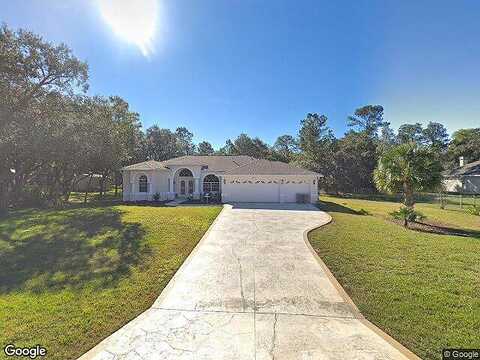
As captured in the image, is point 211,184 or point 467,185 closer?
point 211,184

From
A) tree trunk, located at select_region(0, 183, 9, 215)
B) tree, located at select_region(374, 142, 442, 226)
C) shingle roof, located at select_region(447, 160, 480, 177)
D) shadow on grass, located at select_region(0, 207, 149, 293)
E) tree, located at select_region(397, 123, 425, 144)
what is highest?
tree, located at select_region(397, 123, 425, 144)

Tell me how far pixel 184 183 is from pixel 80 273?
21443 millimetres

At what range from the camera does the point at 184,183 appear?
2927cm

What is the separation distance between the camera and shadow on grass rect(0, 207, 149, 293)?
7530 millimetres

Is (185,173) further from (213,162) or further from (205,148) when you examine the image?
(205,148)

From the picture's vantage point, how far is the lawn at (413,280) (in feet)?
16.6

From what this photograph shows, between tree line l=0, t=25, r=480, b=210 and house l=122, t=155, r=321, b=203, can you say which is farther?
house l=122, t=155, r=321, b=203

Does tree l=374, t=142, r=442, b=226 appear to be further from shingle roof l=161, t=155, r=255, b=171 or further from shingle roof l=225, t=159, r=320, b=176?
shingle roof l=161, t=155, r=255, b=171

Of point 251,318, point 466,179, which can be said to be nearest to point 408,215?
point 251,318

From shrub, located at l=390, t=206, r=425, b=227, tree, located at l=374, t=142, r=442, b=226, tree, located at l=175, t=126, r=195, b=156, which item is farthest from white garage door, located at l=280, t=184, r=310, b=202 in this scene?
tree, located at l=175, t=126, r=195, b=156

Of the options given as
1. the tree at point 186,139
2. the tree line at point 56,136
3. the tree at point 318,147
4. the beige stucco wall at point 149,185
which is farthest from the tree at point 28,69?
the tree at point 186,139

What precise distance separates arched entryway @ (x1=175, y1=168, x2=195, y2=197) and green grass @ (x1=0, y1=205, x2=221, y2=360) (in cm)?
1427

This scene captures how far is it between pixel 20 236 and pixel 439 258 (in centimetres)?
1677

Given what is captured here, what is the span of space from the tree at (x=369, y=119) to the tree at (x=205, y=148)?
38020 mm
